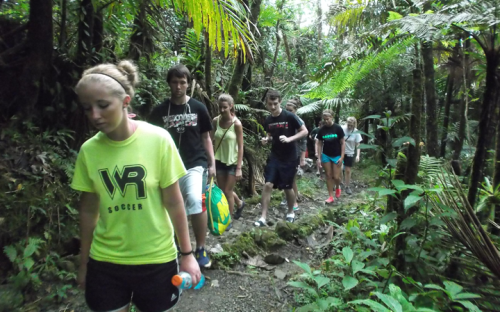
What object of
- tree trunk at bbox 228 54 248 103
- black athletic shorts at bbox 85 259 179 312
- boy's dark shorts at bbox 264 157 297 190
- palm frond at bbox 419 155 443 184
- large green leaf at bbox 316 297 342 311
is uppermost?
tree trunk at bbox 228 54 248 103

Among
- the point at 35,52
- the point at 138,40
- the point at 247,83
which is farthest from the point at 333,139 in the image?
the point at 35,52

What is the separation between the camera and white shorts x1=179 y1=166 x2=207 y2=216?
3.29 metres

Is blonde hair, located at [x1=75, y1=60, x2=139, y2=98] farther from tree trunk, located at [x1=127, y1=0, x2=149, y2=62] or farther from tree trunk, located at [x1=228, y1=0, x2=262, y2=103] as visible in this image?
tree trunk, located at [x1=228, y1=0, x2=262, y2=103]

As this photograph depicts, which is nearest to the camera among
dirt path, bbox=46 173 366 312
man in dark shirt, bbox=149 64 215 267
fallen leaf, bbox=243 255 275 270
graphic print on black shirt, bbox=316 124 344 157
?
dirt path, bbox=46 173 366 312

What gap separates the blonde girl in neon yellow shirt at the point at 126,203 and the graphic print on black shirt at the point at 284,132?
3624 mm

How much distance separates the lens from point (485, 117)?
257cm

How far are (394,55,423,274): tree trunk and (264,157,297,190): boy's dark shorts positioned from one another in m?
2.57

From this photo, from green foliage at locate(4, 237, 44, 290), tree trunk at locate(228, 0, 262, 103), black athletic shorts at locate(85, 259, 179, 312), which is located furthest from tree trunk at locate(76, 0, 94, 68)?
black athletic shorts at locate(85, 259, 179, 312)

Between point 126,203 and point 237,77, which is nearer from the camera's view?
point 126,203

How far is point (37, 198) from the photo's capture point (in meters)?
3.46

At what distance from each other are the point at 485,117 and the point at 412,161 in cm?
60

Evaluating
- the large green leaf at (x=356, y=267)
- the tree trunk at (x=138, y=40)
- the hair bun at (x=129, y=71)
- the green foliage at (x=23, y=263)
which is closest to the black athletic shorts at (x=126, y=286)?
the hair bun at (x=129, y=71)

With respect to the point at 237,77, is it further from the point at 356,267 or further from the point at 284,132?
the point at 356,267

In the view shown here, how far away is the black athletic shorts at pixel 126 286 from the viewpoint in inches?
70.2
